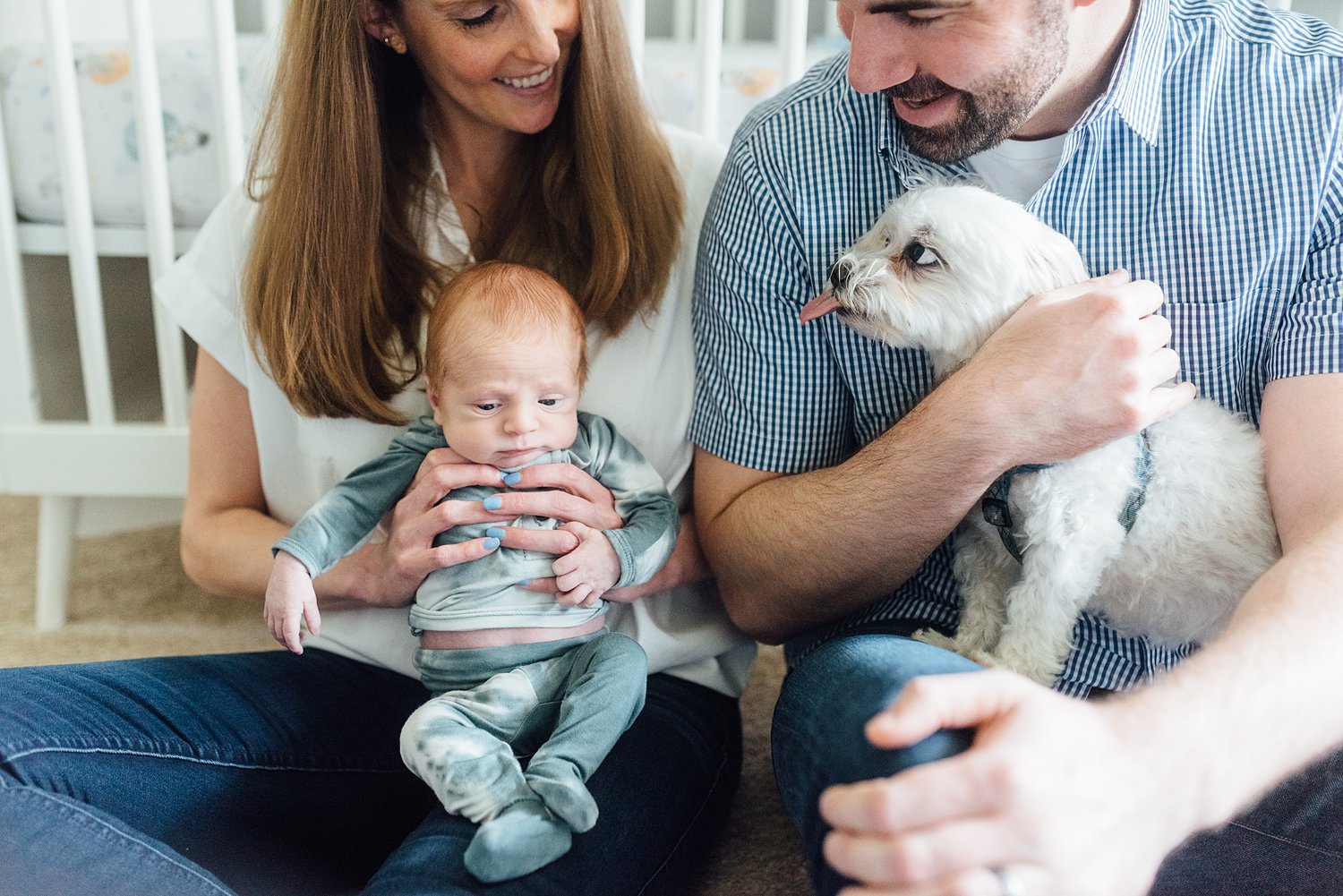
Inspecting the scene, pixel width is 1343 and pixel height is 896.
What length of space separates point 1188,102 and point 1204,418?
297 millimetres

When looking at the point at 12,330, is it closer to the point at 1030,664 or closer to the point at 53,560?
the point at 53,560

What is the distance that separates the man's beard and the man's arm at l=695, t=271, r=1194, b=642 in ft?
0.54

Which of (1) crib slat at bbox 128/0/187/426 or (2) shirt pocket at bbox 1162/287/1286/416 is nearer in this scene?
(2) shirt pocket at bbox 1162/287/1286/416

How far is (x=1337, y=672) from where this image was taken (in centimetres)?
75

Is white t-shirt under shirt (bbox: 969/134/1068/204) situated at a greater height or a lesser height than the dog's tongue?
greater

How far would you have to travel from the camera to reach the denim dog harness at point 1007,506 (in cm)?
99

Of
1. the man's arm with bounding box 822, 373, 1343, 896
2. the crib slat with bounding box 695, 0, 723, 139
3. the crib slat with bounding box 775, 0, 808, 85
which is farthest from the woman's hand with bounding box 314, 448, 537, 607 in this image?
the crib slat with bounding box 775, 0, 808, 85

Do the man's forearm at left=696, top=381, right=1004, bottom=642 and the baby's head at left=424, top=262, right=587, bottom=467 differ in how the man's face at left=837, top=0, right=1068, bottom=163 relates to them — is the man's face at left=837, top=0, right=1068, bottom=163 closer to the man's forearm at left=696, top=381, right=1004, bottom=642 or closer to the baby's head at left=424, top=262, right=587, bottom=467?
the man's forearm at left=696, top=381, right=1004, bottom=642

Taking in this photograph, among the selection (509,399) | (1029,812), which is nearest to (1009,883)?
(1029,812)

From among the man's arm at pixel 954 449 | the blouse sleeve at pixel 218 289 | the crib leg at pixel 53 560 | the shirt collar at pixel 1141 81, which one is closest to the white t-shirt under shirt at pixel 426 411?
the blouse sleeve at pixel 218 289

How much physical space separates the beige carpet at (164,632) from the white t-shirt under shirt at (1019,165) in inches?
30.4

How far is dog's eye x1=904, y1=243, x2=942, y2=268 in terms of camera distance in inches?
38.9

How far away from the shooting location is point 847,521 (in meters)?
1.03

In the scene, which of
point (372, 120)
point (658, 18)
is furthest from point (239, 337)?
point (658, 18)
